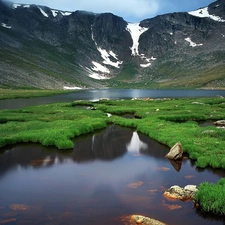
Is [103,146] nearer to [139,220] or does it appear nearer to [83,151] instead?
[83,151]

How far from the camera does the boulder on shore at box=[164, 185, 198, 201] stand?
17.8 meters

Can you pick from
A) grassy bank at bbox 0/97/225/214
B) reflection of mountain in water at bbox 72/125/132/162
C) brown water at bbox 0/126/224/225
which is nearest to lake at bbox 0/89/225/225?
brown water at bbox 0/126/224/225

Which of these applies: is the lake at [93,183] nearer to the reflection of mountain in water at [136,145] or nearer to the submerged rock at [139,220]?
the reflection of mountain in water at [136,145]

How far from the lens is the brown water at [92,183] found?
622 inches

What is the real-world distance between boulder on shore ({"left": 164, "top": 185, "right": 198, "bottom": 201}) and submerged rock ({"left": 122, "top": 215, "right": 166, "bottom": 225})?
12.0ft

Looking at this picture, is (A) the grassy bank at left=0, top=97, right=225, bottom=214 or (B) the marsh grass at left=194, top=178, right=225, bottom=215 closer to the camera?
(B) the marsh grass at left=194, top=178, right=225, bottom=215

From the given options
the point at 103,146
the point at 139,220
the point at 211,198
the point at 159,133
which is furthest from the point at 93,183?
the point at 159,133

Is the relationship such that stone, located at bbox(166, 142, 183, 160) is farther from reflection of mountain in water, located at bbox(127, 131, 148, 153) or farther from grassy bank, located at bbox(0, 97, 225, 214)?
reflection of mountain in water, located at bbox(127, 131, 148, 153)

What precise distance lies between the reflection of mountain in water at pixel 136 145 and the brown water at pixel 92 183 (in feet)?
0.39

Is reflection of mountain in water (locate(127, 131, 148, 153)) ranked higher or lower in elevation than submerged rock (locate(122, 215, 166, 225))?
higher

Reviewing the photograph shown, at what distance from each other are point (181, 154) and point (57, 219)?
15765 millimetres

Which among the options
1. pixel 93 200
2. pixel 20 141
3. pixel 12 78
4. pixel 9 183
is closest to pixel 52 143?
pixel 20 141

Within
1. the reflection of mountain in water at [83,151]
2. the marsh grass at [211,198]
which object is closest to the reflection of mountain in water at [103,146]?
the reflection of mountain in water at [83,151]

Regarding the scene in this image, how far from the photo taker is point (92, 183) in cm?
2091
